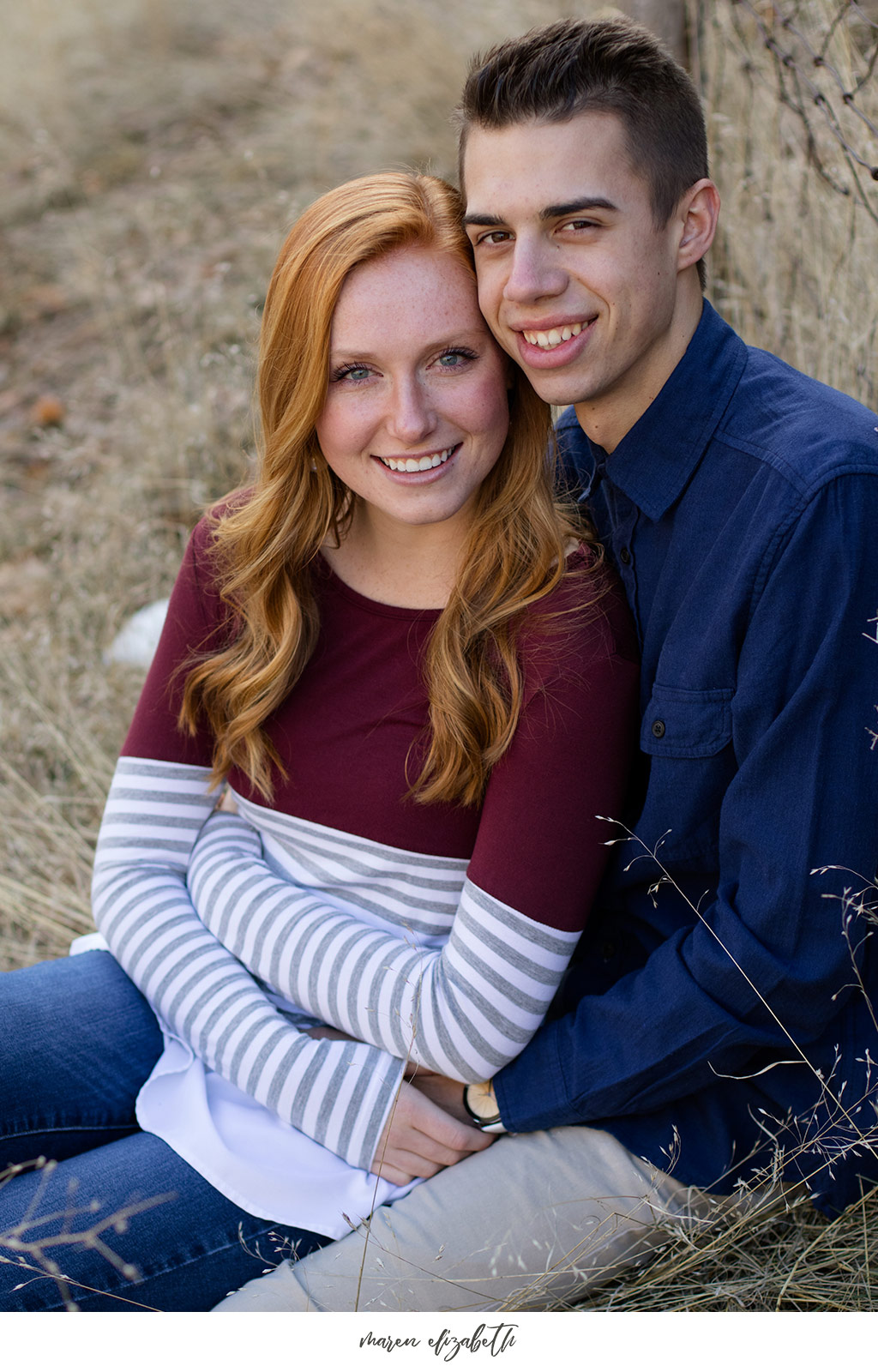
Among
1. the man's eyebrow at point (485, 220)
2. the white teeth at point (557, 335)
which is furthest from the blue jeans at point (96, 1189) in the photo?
the man's eyebrow at point (485, 220)

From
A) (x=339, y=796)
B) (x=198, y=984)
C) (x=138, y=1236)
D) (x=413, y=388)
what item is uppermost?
(x=413, y=388)

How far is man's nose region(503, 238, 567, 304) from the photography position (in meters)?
1.71

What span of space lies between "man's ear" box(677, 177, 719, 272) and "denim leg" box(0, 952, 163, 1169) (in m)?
1.66

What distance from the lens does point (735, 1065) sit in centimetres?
181

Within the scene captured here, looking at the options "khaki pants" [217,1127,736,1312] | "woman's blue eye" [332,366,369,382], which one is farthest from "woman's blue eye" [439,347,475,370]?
"khaki pants" [217,1127,736,1312]

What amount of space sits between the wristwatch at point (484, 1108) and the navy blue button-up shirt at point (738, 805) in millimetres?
31

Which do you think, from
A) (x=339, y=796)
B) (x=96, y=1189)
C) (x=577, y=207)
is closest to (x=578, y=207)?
(x=577, y=207)

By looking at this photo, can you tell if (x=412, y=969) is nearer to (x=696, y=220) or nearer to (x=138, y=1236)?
(x=138, y=1236)

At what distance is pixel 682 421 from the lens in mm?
1776

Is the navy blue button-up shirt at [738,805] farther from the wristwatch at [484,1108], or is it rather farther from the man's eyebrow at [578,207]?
the man's eyebrow at [578,207]

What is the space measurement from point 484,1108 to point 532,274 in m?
1.36

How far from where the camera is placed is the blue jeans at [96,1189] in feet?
5.75

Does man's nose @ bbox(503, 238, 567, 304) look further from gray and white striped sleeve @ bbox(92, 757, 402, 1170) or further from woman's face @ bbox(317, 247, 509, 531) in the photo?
gray and white striped sleeve @ bbox(92, 757, 402, 1170)

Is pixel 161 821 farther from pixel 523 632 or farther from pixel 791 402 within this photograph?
pixel 791 402
